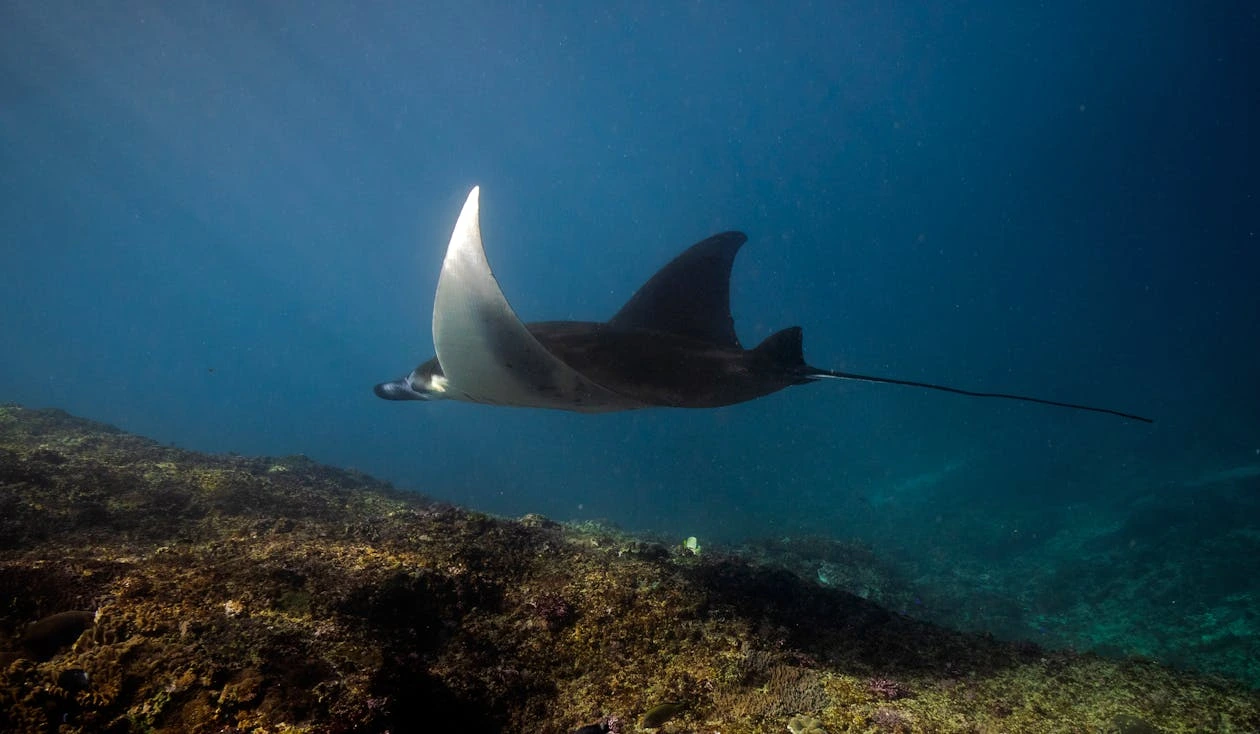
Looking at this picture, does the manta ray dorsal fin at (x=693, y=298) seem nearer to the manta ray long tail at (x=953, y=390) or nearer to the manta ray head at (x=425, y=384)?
the manta ray long tail at (x=953, y=390)

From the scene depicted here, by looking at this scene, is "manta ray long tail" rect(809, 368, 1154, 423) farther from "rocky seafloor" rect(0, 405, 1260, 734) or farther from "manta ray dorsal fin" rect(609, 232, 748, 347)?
"manta ray dorsal fin" rect(609, 232, 748, 347)

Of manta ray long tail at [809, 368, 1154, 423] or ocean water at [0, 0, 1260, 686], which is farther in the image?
ocean water at [0, 0, 1260, 686]

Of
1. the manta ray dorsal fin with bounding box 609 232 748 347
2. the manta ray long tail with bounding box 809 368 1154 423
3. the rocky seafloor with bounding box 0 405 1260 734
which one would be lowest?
the rocky seafloor with bounding box 0 405 1260 734

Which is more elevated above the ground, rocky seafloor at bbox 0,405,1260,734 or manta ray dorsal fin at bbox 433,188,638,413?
manta ray dorsal fin at bbox 433,188,638,413

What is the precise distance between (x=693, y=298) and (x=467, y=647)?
160 inches

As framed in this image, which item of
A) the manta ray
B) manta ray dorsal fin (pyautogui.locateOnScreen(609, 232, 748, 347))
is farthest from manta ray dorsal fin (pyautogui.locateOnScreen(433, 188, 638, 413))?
manta ray dorsal fin (pyautogui.locateOnScreen(609, 232, 748, 347))

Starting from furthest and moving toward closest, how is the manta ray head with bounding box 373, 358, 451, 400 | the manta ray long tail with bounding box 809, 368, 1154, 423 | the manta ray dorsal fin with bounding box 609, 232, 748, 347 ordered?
1. the manta ray dorsal fin with bounding box 609, 232, 748, 347
2. the manta ray head with bounding box 373, 358, 451, 400
3. the manta ray long tail with bounding box 809, 368, 1154, 423

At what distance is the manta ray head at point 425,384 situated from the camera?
366cm

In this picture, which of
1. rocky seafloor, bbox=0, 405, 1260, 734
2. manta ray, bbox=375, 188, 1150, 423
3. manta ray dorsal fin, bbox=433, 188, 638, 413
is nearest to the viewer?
rocky seafloor, bbox=0, 405, 1260, 734

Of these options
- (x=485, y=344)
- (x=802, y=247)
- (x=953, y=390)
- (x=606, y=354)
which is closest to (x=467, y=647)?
(x=485, y=344)

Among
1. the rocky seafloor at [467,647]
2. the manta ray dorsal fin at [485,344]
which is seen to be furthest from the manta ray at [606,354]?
the rocky seafloor at [467,647]

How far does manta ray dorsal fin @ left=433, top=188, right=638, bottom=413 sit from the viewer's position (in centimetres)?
253

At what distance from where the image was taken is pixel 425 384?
3799 mm

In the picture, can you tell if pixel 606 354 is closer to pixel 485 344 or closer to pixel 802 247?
pixel 485 344
